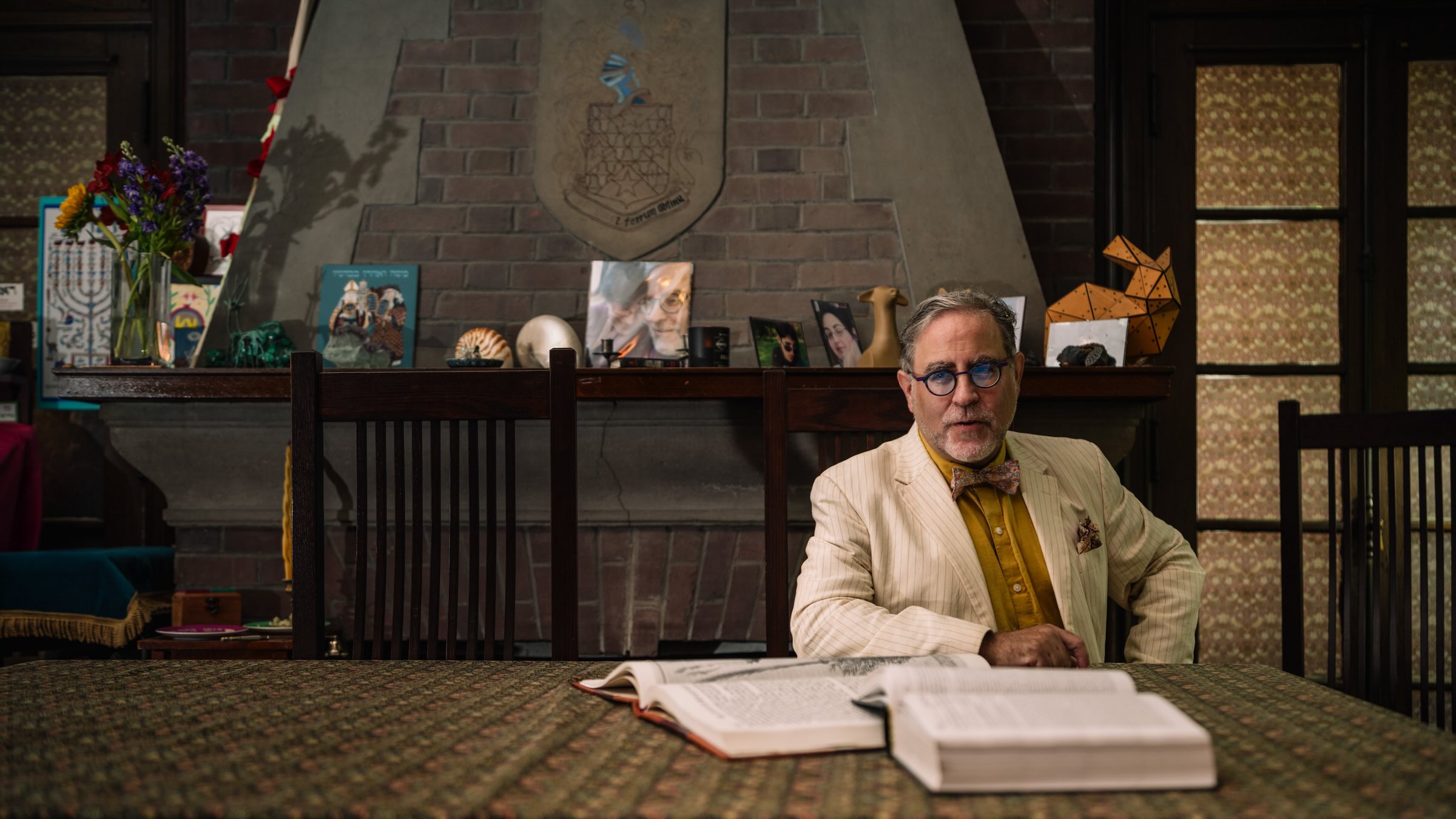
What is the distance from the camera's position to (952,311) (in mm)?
1555

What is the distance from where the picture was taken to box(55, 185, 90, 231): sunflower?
2.55 m

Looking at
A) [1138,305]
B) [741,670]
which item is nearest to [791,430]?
[741,670]

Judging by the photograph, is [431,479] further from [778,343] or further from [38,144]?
[38,144]

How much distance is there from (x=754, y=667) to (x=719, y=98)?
6.56 ft

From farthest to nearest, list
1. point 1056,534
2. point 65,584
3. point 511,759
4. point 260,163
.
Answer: point 260,163
point 65,584
point 1056,534
point 511,759

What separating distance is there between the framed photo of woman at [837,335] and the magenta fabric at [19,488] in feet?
7.36

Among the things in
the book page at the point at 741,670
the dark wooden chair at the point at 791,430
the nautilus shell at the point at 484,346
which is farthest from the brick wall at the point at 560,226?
the book page at the point at 741,670

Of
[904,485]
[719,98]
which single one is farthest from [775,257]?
[904,485]

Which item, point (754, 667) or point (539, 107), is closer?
point (754, 667)

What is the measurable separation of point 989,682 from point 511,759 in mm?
386

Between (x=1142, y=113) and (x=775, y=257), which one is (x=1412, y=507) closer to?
(x=1142, y=113)

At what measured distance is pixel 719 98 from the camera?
8.86 feet

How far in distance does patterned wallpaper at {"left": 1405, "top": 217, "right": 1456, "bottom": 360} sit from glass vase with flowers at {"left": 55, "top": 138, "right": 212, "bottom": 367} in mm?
3402

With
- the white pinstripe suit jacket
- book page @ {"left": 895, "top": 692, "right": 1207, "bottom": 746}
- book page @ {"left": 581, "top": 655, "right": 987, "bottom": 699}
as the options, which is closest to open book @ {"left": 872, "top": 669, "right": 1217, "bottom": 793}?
book page @ {"left": 895, "top": 692, "right": 1207, "bottom": 746}
